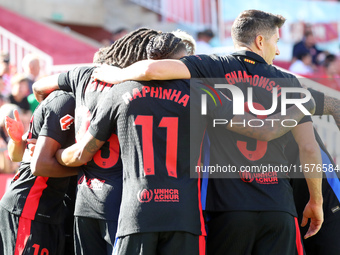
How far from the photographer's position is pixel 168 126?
352cm

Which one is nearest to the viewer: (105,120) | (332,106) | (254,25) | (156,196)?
(156,196)

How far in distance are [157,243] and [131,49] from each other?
4.65 feet

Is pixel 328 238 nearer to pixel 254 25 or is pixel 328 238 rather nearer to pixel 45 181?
pixel 254 25

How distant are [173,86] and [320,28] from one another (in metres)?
13.2

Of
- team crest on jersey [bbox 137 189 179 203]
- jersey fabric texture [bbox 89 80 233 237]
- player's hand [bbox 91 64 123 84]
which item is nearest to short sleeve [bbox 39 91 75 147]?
player's hand [bbox 91 64 123 84]

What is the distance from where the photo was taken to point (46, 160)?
3926mm

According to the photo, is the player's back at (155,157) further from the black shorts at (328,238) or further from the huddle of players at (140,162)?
the black shorts at (328,238)

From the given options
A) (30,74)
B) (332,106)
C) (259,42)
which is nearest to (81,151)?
(259,42)

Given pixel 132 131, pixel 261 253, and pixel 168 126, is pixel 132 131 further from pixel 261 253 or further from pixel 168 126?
pixel 261 253

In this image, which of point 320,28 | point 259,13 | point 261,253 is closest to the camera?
point 261,253

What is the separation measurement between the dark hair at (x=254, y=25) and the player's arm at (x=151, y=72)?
682mm

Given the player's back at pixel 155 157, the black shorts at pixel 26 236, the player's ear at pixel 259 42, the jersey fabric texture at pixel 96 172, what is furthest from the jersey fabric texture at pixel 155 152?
the black shorts at pixel 26 236

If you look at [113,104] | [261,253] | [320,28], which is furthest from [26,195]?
[320,28]

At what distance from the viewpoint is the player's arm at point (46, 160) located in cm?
393
